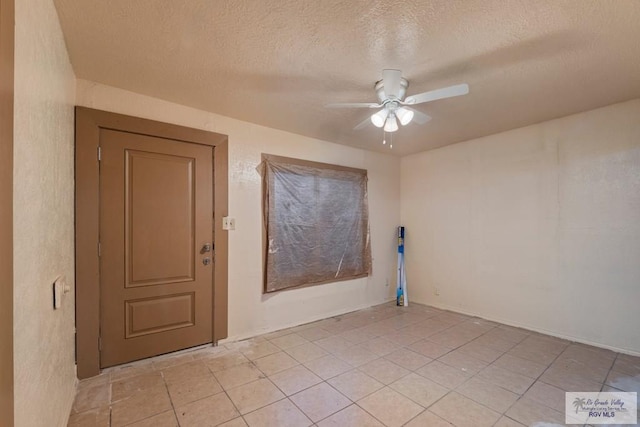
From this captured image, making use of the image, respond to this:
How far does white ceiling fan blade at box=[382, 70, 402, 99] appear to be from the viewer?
198 cm

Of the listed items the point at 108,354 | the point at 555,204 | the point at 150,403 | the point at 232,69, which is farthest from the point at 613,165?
the point at 108,354

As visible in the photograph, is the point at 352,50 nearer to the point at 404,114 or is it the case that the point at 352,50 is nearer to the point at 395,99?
the point at 395,99

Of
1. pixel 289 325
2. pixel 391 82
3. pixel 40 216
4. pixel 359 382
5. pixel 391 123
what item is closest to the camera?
pixel 40 216

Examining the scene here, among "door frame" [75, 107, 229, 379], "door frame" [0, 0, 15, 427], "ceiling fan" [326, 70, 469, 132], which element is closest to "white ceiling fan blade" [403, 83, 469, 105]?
"ceiling fan" [326, 70, 469, 132]

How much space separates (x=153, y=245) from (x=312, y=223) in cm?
172

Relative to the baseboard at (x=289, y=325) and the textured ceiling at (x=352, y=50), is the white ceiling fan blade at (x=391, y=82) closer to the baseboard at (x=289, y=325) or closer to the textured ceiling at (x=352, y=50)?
the textured ceiling at (x=352, y=50)

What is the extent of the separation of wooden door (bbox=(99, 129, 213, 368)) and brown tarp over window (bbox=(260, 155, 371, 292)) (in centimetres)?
68

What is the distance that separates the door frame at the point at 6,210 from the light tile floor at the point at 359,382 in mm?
1249

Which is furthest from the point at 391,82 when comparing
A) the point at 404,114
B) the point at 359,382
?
the point at 359,382

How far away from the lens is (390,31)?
5.40 ft

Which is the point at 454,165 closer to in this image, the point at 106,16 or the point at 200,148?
the point at 200,148

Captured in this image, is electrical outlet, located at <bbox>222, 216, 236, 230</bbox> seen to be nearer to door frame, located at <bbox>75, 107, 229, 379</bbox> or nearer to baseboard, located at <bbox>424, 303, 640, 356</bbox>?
door frame, located at <bbox>75, 107, 229, 379</bbox>

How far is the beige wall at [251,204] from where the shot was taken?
8.11 feet

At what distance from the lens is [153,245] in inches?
97.7
